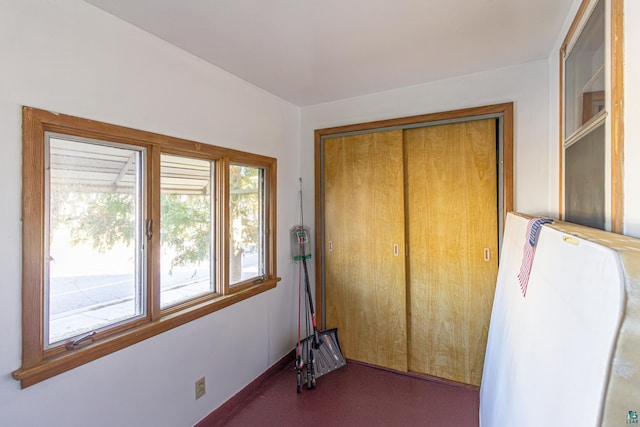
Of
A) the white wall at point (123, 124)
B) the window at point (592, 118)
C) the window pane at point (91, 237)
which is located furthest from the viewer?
the window pane at point (91, 237)

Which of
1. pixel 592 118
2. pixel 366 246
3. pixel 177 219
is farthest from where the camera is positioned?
pixel 366 246

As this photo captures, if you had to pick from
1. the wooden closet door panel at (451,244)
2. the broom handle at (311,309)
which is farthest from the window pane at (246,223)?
the wooden closet door panel at (451,244)

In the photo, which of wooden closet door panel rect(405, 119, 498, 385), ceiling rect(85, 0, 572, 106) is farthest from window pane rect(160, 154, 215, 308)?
wooden closet door panel rect(405, 119, 498, 385)

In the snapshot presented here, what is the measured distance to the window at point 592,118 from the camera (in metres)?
1.02

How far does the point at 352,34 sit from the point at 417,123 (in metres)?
1.02

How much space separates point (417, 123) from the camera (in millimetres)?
2420

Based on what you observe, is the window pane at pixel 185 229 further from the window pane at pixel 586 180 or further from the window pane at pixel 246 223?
the window pane at pixel 586 180

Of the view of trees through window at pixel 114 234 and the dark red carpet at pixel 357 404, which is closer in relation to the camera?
the view of trees through window at pixel 114 234

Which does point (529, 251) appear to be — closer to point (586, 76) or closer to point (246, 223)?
point (586, 76)

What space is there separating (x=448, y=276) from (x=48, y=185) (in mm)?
2552

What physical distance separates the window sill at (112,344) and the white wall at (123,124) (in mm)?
41

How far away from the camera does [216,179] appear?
7.00ft

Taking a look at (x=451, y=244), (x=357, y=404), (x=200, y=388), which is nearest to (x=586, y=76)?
(x=451, y=244)

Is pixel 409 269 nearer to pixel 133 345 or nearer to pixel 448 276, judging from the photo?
pixel 448 276
